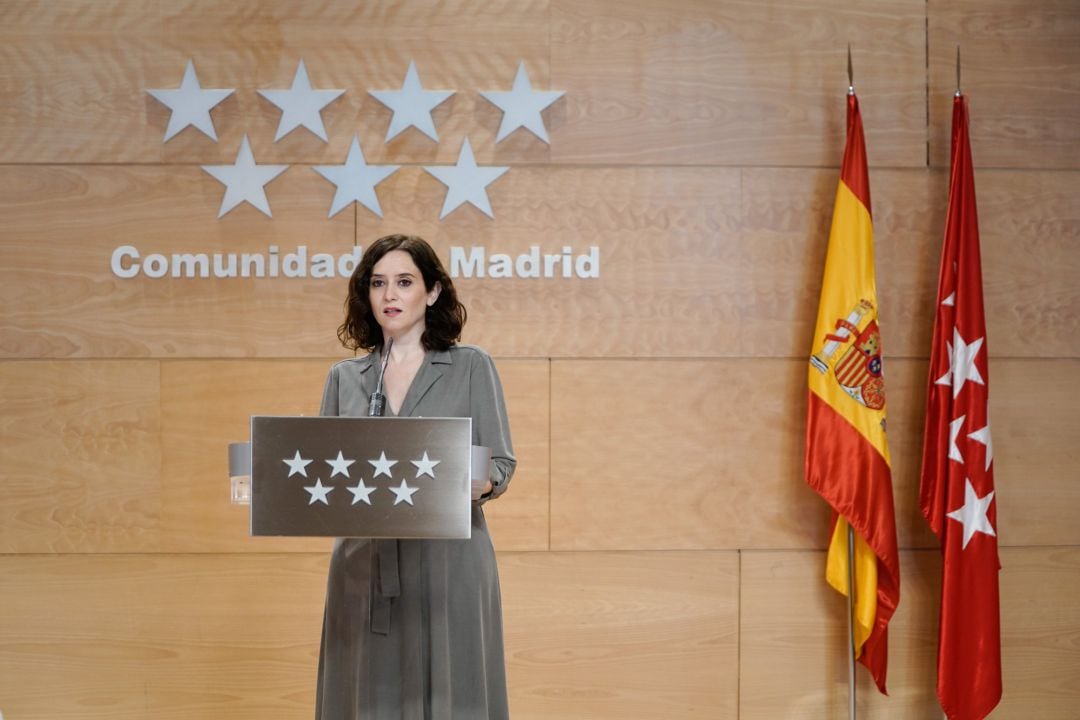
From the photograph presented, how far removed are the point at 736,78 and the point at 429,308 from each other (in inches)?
66.3

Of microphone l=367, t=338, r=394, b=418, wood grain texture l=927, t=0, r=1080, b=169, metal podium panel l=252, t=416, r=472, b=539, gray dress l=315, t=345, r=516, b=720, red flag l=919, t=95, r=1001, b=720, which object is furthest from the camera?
wood grain texture l=927, t=0, r=1080, b=169

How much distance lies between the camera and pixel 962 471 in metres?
3.38

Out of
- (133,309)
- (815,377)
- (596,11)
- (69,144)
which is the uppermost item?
(596,11)

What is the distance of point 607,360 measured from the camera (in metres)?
3.57

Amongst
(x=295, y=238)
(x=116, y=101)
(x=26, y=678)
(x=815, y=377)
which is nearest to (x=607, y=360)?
(x=815, y=377)

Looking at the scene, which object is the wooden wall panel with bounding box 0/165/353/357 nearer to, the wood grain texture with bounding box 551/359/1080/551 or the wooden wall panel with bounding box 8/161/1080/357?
the wooden wall panel with bounding box 8/161/1080/357

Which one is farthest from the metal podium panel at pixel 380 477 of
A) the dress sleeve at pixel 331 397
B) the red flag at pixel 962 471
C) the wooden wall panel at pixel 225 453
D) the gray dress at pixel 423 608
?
the red flag at pixel 962 471

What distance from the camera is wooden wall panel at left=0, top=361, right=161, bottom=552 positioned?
11.5 ft

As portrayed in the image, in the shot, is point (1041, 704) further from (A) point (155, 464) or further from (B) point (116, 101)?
(B) point (116, 101)

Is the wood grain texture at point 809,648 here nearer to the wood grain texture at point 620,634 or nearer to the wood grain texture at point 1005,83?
the wood grain texture at point 620,634

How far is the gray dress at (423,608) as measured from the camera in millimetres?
2281

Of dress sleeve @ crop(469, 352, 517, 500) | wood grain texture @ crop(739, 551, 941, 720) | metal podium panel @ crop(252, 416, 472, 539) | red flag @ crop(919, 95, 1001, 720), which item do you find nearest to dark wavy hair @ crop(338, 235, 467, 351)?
dress sleeve @ crop(469, 352, 517, 500)

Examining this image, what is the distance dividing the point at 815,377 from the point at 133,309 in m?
2.28

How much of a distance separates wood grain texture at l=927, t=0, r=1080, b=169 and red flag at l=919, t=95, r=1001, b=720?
202 mm
